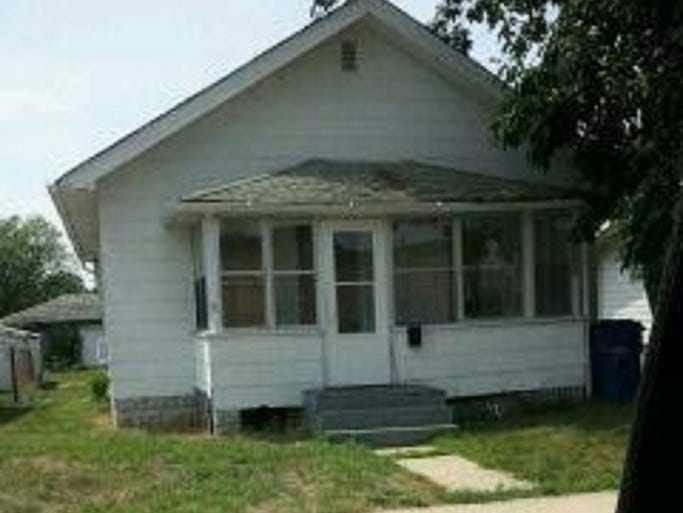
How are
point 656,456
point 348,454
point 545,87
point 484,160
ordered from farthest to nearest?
point 484,160
point 545,87
point 348,454
point 656,456

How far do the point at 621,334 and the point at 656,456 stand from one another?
18483 mm

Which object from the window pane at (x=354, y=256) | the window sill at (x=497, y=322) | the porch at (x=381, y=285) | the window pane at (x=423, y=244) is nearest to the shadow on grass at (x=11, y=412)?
the porch at (x=381, y=285)

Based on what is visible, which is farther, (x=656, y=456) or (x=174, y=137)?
(x=174, y=137)

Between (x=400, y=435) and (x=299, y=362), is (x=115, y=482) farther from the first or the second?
(x=299, y=362)

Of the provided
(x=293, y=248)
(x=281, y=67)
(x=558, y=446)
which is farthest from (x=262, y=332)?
(x=558, y=446)

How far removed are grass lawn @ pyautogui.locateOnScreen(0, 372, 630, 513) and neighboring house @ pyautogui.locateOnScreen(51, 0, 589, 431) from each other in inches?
93.3

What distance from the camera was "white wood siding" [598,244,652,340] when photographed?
101 feet

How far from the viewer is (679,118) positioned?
51.1 feet

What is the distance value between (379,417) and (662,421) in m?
15.1

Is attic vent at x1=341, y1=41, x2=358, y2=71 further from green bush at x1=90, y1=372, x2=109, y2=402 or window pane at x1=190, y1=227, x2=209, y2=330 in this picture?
green bush at x1=90, y1=372, x2=109, y2=402

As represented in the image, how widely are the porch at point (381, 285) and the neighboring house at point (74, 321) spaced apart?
5329cm

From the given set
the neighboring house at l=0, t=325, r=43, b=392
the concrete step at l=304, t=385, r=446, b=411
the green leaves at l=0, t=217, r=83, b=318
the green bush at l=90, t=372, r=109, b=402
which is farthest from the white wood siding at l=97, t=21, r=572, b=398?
the green leaves at l=0, t=217, r=83, b=318

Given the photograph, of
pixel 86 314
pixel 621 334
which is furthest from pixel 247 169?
pixel 86 314

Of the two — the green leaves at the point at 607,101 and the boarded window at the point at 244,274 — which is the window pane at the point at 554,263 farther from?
the boarded window at the point at 244,274
